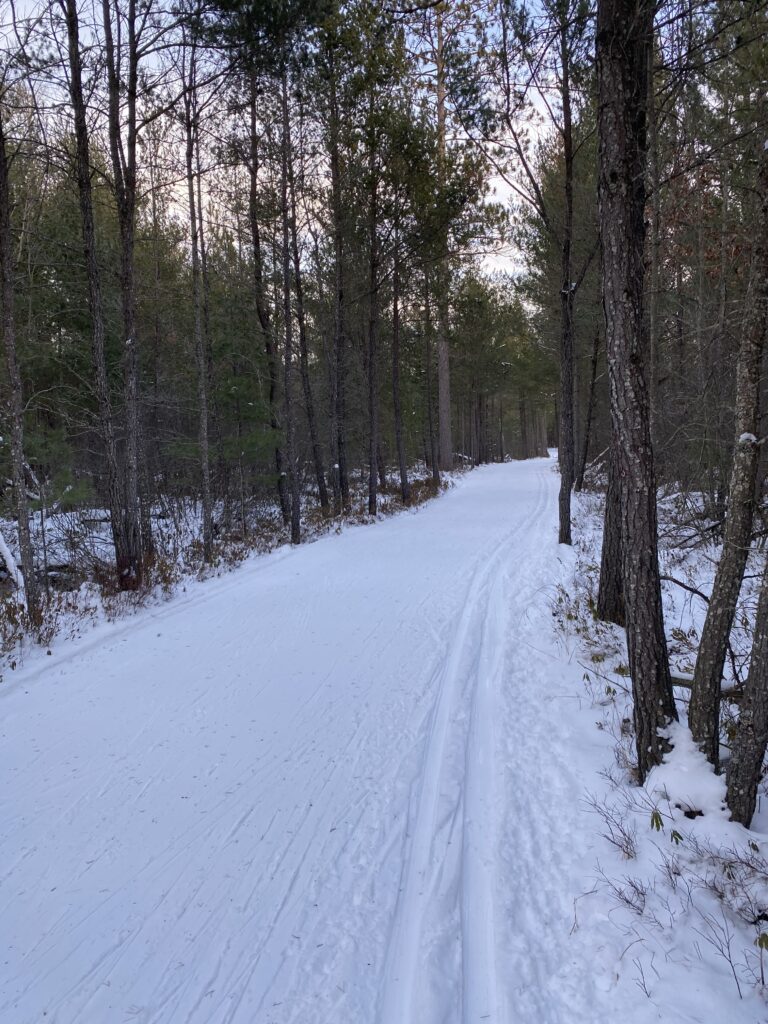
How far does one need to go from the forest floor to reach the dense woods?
0.82 metres

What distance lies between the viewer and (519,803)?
10.3ft

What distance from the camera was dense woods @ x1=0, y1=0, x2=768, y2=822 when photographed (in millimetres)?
3117

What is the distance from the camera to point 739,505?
2.67 metres

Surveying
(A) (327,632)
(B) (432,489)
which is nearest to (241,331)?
(B) (432,489)

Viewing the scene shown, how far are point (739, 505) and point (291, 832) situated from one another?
2.84 meters

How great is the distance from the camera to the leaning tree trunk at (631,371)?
3.08m

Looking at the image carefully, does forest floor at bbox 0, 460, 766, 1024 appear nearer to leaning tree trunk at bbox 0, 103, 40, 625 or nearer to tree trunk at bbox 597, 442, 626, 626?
tree trunk at bbox 597, 442, 626, 626

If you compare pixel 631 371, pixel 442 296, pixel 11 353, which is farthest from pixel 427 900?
pixel 442 296

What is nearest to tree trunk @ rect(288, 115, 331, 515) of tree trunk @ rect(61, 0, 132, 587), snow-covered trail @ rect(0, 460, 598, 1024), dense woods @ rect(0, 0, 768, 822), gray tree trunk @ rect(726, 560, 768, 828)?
dense woods @ rect(0, 0, 768, 822)

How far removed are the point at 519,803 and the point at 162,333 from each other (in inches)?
622

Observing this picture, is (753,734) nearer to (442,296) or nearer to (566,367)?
(566,367)

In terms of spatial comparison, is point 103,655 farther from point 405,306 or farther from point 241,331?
point 405,306

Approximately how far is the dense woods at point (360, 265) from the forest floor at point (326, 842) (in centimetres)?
82

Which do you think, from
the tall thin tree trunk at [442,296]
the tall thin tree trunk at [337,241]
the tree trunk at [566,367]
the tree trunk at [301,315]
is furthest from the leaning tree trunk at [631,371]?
the tall thin tree trunk at [337,241]
